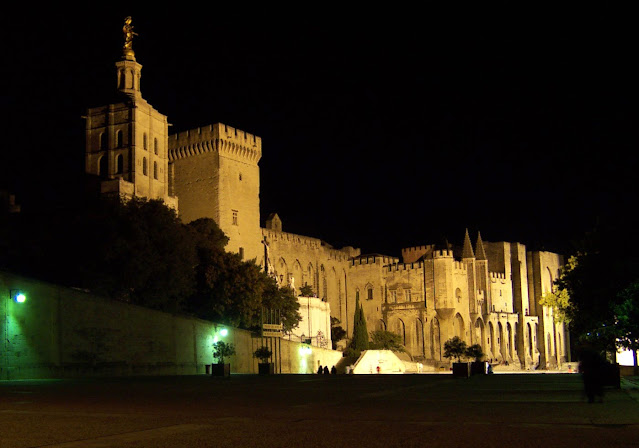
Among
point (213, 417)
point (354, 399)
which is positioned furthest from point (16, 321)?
point (213, 417)

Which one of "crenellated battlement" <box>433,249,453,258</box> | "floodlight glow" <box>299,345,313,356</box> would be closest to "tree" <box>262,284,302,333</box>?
"floodlight glow" <box>299,345,313,356</box>

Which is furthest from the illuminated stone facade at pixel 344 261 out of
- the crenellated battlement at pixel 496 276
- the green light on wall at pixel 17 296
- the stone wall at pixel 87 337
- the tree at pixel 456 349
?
the green light on wall at pixel 17 296

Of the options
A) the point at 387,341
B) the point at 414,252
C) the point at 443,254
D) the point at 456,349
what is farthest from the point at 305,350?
the point at 414,252

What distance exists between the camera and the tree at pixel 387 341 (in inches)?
2744

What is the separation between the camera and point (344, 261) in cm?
7869

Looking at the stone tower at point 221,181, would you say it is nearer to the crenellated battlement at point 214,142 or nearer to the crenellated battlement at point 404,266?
the crenellated battlement at point 214,142

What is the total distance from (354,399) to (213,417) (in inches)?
154

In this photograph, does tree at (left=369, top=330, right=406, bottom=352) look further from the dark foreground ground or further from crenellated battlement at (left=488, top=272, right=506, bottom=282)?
the dark foreground ground

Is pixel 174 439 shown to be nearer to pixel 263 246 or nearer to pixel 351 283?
pixel 263 246

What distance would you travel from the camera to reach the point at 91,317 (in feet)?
84.9

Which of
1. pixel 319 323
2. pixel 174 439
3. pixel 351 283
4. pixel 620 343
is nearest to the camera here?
pixel 174 439

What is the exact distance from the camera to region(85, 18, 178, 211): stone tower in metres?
48.4

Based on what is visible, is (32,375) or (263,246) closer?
(32,375)

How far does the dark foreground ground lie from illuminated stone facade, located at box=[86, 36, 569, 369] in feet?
108
